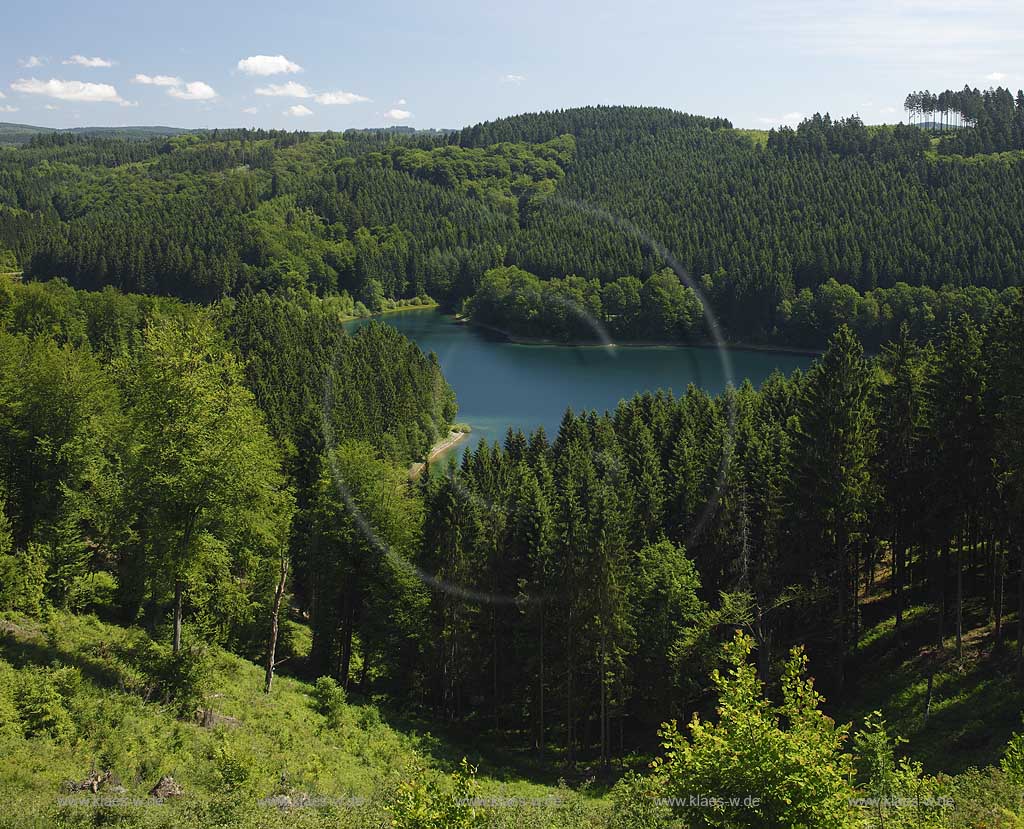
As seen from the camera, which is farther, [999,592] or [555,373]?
[555,373]

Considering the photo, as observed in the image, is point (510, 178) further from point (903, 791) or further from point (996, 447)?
point (903, 791)

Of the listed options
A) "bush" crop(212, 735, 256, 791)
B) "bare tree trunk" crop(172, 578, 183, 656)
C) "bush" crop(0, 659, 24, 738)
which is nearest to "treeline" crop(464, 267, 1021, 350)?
"bare tree trunk" crop(172, 578, 183, 656)

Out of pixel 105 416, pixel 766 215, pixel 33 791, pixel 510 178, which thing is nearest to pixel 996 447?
pixel 33 791

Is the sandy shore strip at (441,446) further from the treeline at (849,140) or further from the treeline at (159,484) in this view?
the treeline at (849,140)

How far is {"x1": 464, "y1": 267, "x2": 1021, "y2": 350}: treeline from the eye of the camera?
106 m

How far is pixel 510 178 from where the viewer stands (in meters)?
195

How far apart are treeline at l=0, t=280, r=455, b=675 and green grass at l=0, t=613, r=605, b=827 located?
1.95 m

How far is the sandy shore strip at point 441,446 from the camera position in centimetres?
6512

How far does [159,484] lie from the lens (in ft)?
64.9

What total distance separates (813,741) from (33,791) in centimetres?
1194

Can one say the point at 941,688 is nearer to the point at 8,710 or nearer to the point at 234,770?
the point at 234,770

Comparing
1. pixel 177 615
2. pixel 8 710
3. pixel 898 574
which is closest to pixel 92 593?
pixel 177 615

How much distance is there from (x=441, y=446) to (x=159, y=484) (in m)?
50.9

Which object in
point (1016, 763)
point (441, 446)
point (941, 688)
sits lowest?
point (441, 446)
